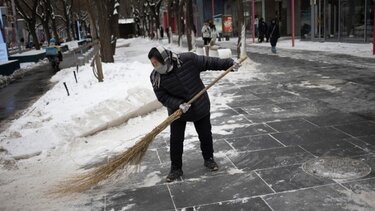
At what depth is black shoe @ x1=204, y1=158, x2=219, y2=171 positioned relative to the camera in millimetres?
4609

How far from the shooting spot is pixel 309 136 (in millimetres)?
5590

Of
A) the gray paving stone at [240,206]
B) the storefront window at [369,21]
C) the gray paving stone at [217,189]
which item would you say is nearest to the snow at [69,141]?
the gray paving stone at [217,189]

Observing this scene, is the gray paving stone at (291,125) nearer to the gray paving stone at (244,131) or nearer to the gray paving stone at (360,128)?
the gray paving stone at (244,131)

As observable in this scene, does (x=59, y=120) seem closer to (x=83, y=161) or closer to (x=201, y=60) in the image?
(x=83, y=161)

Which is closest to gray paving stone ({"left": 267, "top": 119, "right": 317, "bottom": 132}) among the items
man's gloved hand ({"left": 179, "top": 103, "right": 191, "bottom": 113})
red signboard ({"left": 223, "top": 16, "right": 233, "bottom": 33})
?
man's gloved hand ({"left": 179, "top": 103, "right": 191, "bottom": 113})

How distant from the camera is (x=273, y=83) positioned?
10.1m

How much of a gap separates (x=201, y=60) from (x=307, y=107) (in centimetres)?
346

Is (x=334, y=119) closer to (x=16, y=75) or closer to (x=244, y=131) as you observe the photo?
(x=244, y=131)

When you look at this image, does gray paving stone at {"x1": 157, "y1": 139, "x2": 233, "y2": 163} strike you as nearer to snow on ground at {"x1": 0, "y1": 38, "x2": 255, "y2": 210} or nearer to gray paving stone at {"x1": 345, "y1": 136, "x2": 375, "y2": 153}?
snow on ground at {"x1": 0, "y1": 38, "x2": 255, "y2": 210}

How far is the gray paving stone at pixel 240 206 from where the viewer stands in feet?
12.1

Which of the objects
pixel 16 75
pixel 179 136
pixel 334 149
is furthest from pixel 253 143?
pixel 16 75

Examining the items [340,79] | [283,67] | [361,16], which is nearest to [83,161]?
[340,79]

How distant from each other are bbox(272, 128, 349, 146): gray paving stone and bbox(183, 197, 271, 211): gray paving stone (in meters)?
1.70

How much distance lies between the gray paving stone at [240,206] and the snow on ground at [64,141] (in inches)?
35.1
